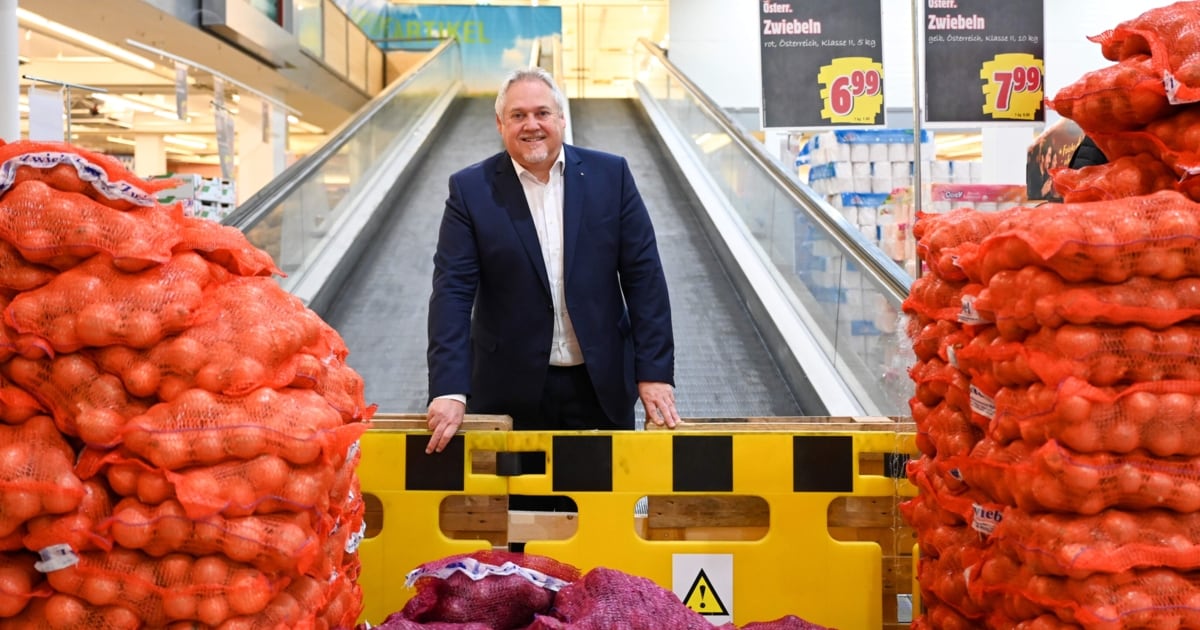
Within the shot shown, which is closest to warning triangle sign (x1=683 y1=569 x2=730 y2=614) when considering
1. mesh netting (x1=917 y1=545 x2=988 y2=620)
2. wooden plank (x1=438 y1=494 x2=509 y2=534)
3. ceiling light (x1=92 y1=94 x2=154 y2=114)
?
wooden plank (x1=438 y1=494 x2=509 y2=534)

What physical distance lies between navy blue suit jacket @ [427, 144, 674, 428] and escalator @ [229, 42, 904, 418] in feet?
7.39

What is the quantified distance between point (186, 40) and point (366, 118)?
4.86m

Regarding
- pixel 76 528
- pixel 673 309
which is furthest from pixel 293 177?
pixel 76 528

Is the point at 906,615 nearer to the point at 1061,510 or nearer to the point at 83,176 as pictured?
the point at 1061,510

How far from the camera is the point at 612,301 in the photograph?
127 inches

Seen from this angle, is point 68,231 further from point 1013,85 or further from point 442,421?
point 1013,85

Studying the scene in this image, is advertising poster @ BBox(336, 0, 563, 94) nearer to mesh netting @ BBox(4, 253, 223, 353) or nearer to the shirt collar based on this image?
the shirt collar

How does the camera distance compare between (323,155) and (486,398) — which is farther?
(323,155)

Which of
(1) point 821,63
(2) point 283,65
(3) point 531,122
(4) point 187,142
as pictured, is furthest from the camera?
(4) point 187,142

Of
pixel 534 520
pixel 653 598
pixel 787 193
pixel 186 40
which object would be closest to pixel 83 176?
pixel 653 598

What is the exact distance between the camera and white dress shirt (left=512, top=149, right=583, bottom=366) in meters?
3.22

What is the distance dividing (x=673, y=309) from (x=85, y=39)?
982 centimetres

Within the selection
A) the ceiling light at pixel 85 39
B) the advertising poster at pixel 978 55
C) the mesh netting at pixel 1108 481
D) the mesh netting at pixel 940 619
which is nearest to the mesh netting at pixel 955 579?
the mesh netting at pixel 940 619

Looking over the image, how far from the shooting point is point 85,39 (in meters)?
13.5
